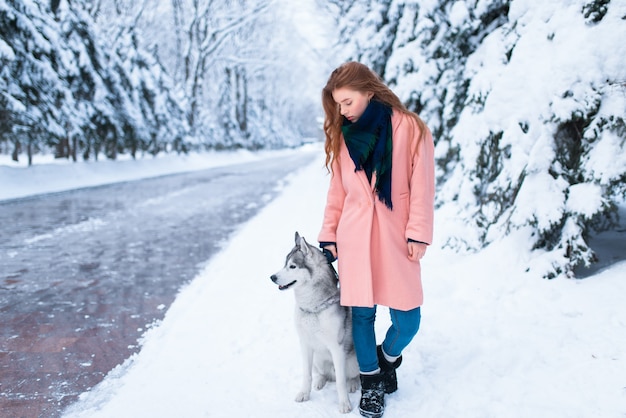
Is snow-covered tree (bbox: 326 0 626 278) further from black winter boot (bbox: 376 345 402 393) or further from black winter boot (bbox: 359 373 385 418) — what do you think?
black winter boot (bbox: 359 373 385 418)

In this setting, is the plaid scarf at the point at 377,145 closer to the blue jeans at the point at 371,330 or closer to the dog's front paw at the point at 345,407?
the blue jeans at the point at 371,330

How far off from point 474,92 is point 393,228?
3.61 metres

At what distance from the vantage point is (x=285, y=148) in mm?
74688

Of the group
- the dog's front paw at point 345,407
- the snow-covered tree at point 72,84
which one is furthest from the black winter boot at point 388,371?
the snow-covered tree at point 72,84

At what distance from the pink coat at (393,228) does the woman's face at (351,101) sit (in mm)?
188

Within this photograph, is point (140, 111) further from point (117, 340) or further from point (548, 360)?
point (548, 360)

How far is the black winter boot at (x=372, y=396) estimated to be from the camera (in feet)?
8.63

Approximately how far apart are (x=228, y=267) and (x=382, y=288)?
12.6ft

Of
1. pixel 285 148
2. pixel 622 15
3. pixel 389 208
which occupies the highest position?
pixel 622 15

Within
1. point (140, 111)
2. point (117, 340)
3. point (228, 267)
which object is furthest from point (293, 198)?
point (140, 111)

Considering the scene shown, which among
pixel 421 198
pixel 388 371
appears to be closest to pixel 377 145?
pixel 421 198

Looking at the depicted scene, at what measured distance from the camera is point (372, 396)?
105 inches

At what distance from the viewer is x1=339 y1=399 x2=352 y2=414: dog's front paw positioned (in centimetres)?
271

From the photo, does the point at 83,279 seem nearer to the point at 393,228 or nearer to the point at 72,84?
the point at 393,228
